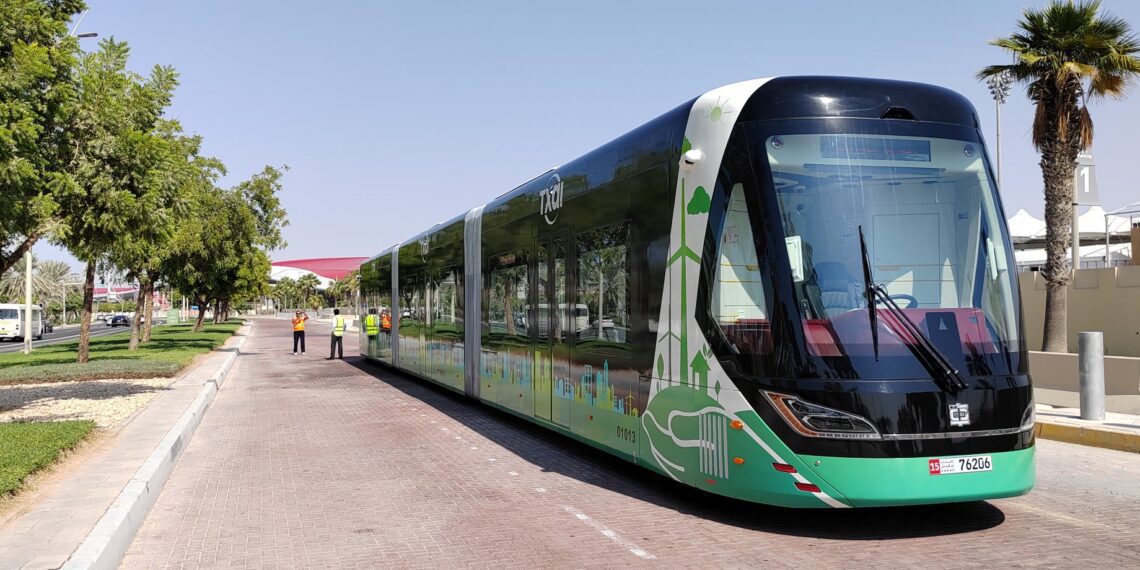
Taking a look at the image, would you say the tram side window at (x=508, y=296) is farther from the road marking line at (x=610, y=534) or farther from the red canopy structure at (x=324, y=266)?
the red canopy structure at (x=324, y=266)

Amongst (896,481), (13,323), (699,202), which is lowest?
(896,481)

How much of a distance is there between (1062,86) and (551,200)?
14.5 metres

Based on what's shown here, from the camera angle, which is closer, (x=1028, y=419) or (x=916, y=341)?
(x=916, y=341)

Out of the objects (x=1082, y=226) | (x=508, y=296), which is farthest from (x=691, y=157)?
(x=1082, y=226)

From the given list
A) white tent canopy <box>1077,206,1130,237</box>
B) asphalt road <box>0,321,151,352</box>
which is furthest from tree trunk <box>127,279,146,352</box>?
white tent canopy <box>1077,206,1130,237</box>

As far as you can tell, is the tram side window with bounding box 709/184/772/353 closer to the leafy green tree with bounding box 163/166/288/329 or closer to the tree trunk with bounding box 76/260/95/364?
the tree trunk with bounding box 76/260/95/364

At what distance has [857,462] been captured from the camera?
6117mm

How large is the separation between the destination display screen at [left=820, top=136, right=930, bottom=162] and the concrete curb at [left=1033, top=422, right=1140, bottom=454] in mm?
5213

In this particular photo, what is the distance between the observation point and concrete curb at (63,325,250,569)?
5.90m

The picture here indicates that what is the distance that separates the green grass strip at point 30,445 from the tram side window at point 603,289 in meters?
5.48

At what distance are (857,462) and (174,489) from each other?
6684 mm

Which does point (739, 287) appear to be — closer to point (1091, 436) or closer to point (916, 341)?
point (916, 341)

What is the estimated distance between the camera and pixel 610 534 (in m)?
6.73

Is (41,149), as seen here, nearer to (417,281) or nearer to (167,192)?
(167,192)
